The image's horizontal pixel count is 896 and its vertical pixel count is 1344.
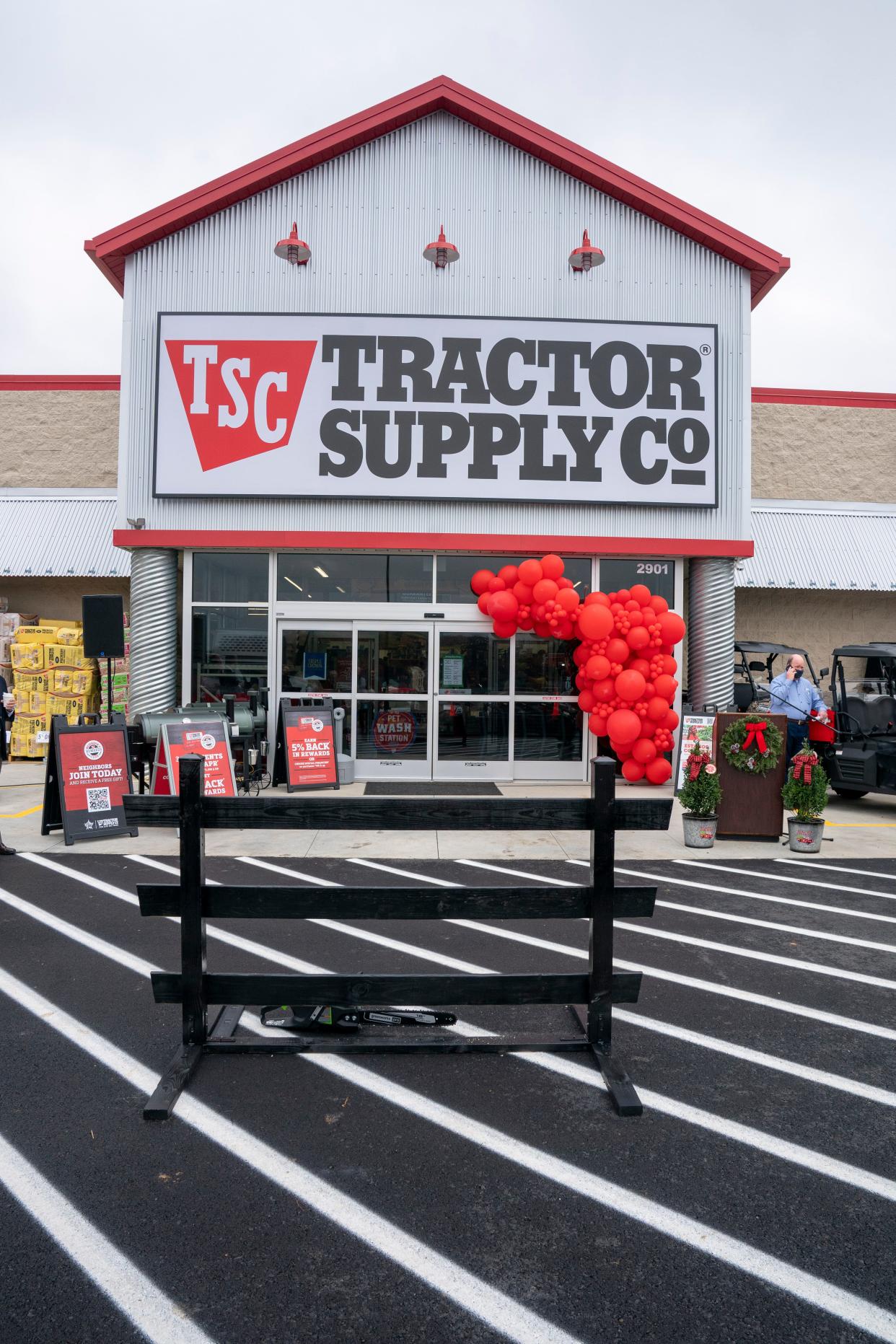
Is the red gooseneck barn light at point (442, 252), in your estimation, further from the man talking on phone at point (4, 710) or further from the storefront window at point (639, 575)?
the man talking on phone at point (4, 710)

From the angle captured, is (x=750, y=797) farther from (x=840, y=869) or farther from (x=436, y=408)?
(x=436, y=408)

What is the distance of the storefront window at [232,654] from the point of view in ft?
39.8

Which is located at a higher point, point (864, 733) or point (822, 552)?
point (822, 552)

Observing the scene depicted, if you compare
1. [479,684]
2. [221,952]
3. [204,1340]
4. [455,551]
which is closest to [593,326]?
[455,551]

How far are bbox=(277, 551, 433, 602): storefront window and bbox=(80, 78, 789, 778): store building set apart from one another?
0.03m

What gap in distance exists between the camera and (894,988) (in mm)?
4656

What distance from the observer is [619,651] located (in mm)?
10508

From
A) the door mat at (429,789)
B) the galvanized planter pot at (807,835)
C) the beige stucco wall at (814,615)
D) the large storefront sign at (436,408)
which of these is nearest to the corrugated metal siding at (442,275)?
the large storefront sign at (436,408)

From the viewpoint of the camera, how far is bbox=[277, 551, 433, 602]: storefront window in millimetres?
12148

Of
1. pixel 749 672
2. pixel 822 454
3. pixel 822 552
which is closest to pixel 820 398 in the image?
pixel 822 454

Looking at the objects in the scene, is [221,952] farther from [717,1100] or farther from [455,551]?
[455,551]

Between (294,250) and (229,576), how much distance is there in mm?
4767

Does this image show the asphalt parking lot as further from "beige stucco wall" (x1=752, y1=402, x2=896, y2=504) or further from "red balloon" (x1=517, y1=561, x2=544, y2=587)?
"beige stucco wall" (x1=752, y1=402, x2=896, y2=504)

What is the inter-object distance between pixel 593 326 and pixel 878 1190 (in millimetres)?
11470
